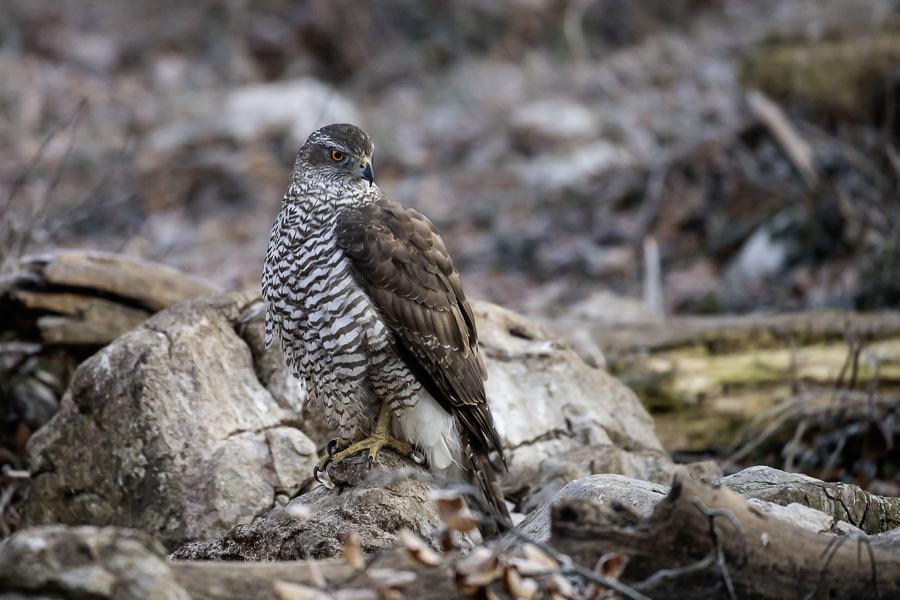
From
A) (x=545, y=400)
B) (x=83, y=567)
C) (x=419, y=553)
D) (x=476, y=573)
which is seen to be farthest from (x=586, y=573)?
(x=545, y=400)

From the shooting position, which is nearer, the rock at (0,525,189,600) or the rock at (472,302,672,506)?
the rock at (0,525,189,600)

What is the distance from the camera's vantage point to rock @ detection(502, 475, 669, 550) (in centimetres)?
303

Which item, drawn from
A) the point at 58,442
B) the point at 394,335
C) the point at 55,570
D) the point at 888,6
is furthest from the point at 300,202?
the point at 888,6

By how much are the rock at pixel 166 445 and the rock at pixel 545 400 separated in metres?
1.13

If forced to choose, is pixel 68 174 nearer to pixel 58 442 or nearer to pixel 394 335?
pixel 58 442

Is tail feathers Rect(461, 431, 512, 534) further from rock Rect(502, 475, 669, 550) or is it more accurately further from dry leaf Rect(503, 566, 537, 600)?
dry leaf Rect(503, 566, 537, 600)

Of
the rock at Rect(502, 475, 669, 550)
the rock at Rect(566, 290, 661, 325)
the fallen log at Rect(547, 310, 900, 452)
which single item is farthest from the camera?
the rock at Rect(566, 290, 661, 325)

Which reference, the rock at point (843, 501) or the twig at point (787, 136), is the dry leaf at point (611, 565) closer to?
the rock at point (843, 501)

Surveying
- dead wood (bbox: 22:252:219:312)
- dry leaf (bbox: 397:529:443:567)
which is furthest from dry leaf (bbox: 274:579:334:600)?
dead wood (bbox: 22:252:219:312)

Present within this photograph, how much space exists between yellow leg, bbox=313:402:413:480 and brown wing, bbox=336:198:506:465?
25 centimetres

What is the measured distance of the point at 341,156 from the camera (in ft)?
13.0

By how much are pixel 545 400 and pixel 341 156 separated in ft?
6.04

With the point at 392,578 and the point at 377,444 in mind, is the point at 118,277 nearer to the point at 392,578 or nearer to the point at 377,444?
the point at 377,444

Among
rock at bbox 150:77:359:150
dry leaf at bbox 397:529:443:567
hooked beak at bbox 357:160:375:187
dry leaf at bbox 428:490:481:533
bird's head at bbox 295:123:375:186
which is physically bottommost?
dry leaf at bbox 397:529:443:567
